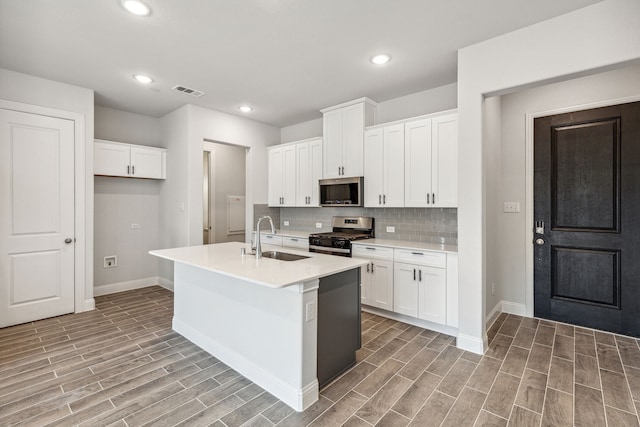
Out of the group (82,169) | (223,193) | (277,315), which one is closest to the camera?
(277,315)

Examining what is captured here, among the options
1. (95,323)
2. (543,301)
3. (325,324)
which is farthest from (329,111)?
(95,323)

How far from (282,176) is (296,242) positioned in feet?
3.99

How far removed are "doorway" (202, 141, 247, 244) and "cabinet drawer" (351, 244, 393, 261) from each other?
3118 mm

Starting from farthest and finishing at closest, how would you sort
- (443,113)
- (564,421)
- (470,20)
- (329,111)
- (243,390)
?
(329,111) < (443,113) < (470,20) < (243,390) < (564,421)

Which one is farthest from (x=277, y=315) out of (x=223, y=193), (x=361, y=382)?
(x=223, y=193)

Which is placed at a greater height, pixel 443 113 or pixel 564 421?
pixel 443 113

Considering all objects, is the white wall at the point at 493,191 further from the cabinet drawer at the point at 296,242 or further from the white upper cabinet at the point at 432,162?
the cabinet drawer at the point at 296,242

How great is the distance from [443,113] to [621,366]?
2680 mm

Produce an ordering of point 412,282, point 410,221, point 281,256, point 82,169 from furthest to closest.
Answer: point 410,221 < point 82,169 < point 412,282 < point 281,256

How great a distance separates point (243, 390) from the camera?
7.25 feet

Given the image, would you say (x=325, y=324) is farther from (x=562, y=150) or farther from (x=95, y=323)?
(x=562, y=150)

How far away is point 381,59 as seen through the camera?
3.03 metres

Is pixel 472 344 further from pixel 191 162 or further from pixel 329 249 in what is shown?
pixel 191 162

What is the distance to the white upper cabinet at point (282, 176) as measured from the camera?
5.05 metres
